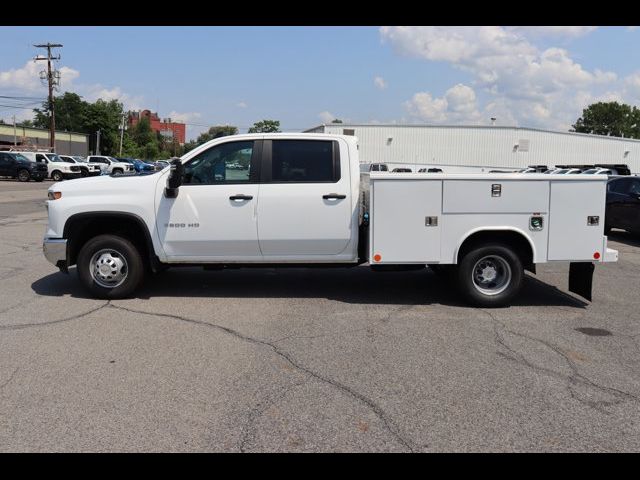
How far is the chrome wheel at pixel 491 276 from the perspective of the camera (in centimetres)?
695

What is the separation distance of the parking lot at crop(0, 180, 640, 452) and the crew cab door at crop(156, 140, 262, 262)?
2.26 feet

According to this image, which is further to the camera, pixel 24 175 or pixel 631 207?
pixel 24 175

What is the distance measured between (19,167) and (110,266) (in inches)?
1395

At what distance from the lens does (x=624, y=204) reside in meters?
14.1

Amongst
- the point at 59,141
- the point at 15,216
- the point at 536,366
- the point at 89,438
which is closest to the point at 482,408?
the point at 536,366

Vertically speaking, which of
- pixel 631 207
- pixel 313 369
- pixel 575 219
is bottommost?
pixel 313 369

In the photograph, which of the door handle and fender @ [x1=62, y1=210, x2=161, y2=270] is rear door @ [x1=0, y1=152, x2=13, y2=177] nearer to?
fender @ [x1=62, y1=210, x2=161, y2=270]

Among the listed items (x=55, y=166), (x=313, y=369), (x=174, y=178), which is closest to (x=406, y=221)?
(x=313, y=369)

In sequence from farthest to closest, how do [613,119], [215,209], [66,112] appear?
[66,112] → [613,119] → [215,209]

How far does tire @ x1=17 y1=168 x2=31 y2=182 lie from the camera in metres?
37.6

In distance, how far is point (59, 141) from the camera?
85.3 meters

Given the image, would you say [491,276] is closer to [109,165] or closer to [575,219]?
[575,219]

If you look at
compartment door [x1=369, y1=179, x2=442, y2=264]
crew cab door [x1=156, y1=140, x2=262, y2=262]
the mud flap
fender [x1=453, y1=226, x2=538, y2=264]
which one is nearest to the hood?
crew cab door [x1=156, y1=140, x2=262, y2=262]
